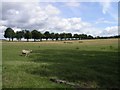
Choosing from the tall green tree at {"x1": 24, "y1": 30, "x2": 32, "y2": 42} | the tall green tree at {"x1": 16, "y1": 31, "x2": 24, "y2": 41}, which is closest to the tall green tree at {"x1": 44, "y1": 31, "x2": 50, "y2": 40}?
the tall green tree at {"x1": 24, "y1": 30, "x2": 32, "y2": 42}

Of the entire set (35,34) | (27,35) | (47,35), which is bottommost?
(27,35)

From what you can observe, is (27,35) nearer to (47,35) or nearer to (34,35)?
(34,35)

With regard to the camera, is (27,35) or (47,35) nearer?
(27,35)

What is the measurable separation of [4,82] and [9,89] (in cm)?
164

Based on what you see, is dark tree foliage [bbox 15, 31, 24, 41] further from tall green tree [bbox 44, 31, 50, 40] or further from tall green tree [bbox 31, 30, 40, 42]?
tall green tree [bbox 44, 31, 50, 40]

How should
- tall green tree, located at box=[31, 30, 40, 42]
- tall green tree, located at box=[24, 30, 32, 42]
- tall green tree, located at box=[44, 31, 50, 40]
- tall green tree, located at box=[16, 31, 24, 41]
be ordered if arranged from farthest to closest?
tall green tree, located at box=[44, 31, 50, 40] → tall green tree, located at box=[16, 31, 24, 41] → tall green tree, located at box=[31, 30, 40, 42] → tall green tree, located at box=[24, 30, 32, 42]

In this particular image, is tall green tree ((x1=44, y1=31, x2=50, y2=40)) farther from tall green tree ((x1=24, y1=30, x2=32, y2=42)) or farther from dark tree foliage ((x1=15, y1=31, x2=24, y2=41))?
dark tree foliage ((x1=15, y1=31, x2=24, y2=41))

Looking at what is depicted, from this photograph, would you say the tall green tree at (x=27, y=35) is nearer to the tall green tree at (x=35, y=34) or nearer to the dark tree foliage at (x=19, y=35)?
the tall green tree at (x=35, y=34)

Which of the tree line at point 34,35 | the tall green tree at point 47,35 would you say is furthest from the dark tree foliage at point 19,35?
the tall green tree at point 47,35

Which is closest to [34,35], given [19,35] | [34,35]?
[34,35]

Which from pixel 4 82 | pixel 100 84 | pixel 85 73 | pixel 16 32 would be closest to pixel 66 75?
pixel 85 73

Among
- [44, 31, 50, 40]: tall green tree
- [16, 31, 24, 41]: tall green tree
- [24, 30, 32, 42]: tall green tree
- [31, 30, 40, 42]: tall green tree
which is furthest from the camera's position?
[44, 31, 50, 40]: tall green tree

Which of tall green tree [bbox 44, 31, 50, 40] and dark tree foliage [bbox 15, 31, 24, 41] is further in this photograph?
tall green tree [bbox 44, 31, 50, 40]

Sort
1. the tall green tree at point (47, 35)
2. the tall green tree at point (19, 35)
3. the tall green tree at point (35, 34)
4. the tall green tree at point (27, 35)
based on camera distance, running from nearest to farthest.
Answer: the tall green tree at point (27, 35) → the tall green tree at point (35, 34) → the tall green tree at point (19, 35) → the tall green tree at point (47, 35)
